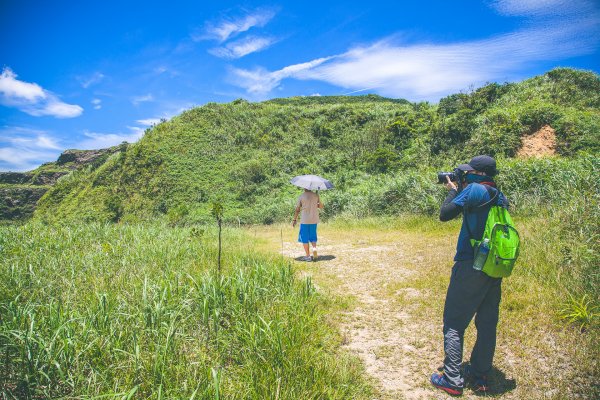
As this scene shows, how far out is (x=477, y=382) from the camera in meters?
2.90

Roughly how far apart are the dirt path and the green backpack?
1163mm

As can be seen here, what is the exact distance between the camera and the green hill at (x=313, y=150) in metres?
18.0

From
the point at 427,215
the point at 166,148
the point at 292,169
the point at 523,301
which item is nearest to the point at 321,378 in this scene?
the point at 523,301

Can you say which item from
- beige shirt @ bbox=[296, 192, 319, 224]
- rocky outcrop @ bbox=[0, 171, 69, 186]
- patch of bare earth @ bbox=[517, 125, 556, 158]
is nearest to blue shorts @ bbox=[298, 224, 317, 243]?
beige shirt @ bbox=[296, 192, 319, 224]

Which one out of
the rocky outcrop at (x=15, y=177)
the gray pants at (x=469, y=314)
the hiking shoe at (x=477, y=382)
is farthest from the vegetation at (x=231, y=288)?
the rocky outcrop at (x=15, y=177)

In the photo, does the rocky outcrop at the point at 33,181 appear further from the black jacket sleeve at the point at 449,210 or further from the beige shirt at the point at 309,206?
the black jacket sleeve at the point at 449,210

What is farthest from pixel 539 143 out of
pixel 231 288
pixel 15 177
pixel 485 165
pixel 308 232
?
pixel 15 177

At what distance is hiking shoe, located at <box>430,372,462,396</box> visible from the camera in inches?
110

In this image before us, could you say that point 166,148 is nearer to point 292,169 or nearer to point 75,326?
point 292,169

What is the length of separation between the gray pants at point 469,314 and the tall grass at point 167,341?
85 centimetres

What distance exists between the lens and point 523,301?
14.0 feet

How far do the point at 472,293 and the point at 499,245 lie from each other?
1.60 ft

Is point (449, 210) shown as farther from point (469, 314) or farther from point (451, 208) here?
point (469, 314)

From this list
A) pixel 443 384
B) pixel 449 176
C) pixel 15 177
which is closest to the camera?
pixel 443 384
